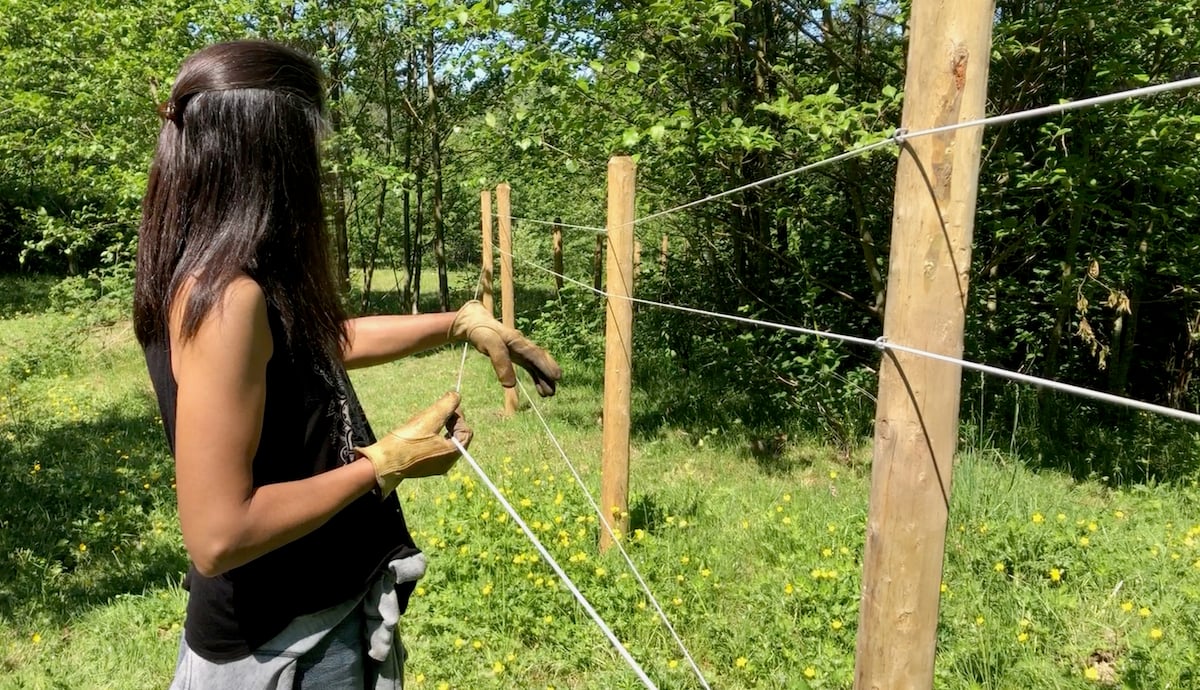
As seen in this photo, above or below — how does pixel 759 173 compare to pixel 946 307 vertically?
above

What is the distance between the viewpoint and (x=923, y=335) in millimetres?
1447

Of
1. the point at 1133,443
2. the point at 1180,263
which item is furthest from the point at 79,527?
the point at 1180,263

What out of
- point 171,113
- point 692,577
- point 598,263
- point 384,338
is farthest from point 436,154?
point 171,113

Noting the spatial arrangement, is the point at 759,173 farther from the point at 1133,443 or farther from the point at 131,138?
the point at 131,138

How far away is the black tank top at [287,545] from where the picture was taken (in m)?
1.21

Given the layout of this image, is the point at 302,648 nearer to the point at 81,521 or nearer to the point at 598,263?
the point at 81,521

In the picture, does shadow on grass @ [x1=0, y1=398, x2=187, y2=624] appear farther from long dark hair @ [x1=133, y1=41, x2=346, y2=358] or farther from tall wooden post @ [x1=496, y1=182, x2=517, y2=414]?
long dark hair @ [x1=133, y1=41, x2=346, y2=358]

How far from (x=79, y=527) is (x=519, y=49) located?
3663 mm

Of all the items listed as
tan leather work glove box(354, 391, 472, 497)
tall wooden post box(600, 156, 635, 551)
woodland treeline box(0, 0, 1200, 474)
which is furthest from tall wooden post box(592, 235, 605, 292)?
tan leather work glove box(354, 391, 472, 497)

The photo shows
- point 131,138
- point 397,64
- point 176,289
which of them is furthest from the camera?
point 397,64

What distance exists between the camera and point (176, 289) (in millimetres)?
1127

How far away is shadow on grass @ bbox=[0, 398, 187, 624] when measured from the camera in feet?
12.3

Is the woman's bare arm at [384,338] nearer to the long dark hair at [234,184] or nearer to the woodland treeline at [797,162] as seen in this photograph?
the long dark hair at [234,184]

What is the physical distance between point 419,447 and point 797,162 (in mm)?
4687
